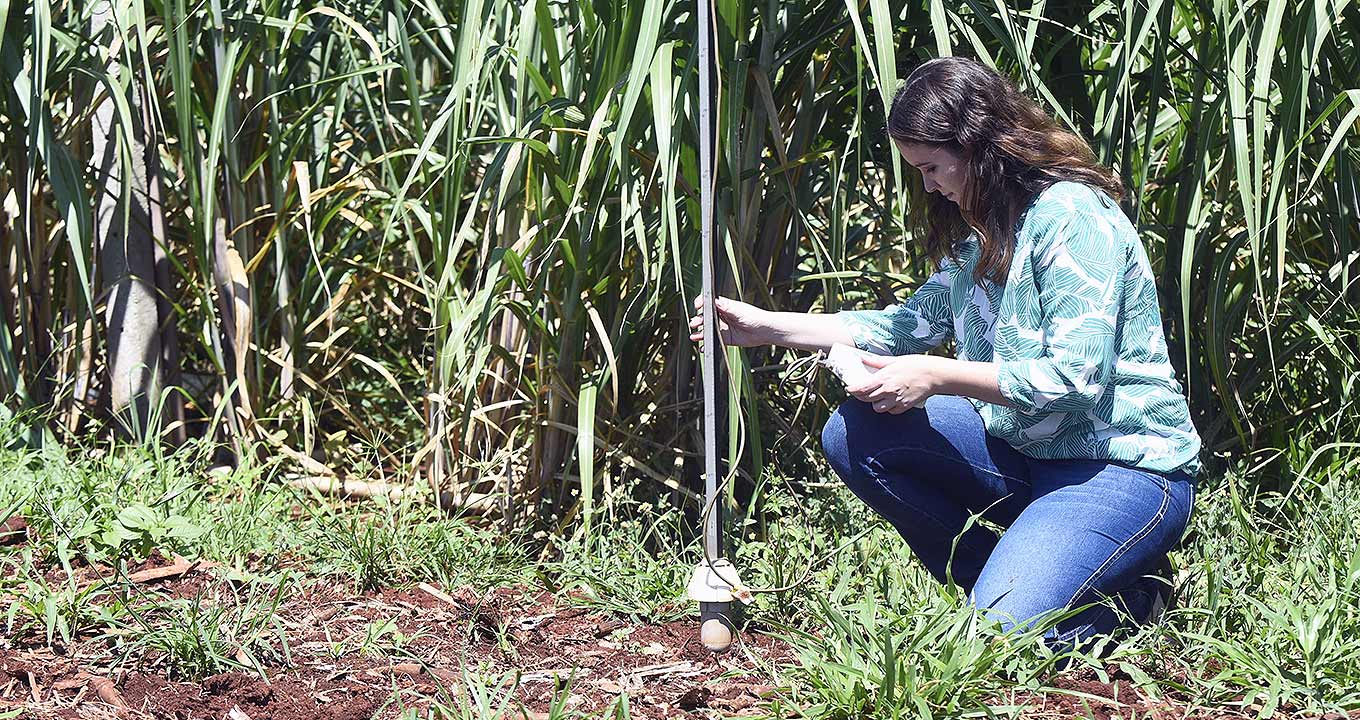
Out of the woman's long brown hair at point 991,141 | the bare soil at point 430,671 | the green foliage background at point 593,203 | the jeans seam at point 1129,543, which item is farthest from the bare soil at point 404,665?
the woman's long brown hair at point 991,141

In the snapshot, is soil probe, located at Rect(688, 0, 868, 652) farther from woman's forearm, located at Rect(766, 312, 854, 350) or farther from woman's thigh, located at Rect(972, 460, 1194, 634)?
woman's thigh, located at Rect(972, 460, 1194, 634)

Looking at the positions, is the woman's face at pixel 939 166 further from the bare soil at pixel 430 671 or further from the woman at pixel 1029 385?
the bare soil at pixel 430 671

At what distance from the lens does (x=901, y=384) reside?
4.90 feet

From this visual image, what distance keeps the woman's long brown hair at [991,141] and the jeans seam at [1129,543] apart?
0.99 ft

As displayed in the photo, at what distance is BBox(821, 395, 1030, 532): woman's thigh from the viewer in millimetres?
1671

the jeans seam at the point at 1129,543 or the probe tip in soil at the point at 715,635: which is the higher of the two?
the jeans seam at the point at 1129,543

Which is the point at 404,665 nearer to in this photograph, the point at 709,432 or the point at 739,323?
the point at 709,432

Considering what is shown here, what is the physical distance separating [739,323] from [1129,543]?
516mm

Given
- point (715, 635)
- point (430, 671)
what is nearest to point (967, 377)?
point (715, 635)

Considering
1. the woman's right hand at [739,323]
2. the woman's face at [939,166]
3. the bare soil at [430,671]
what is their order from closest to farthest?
the bare soil at [430,671] < the woman's face at [939,166] < the woman's right hand at [739,323]

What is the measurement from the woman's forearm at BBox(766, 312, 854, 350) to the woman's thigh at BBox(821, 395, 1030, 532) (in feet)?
0.31

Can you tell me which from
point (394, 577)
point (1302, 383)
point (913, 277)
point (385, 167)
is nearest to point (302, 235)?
point (385, 167)

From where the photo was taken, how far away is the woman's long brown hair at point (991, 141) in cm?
151

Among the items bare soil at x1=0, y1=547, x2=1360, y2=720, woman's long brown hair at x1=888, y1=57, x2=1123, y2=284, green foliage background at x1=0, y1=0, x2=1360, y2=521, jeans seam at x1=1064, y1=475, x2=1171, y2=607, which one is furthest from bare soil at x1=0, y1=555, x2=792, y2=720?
woman's long brown hair at x1=888, y1=57, x2=1123, y2=284
